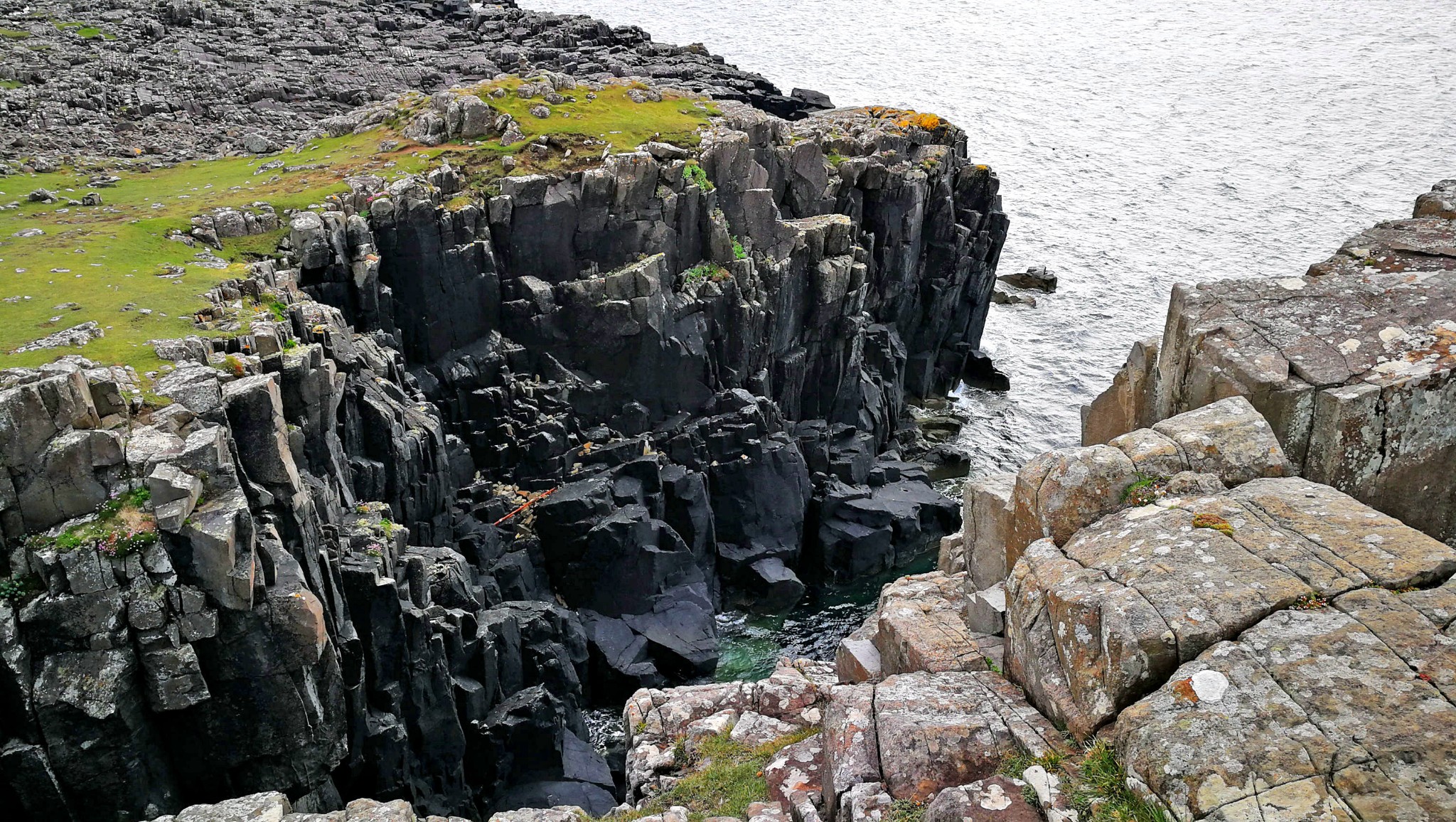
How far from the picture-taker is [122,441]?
1775 cm

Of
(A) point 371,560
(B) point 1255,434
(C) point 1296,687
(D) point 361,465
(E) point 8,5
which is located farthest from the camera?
(E) point 8,5

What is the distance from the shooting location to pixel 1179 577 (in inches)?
447

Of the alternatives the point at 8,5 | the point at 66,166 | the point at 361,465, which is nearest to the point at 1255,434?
the point at 361,465

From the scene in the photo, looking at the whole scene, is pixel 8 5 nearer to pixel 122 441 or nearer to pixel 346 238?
pixel 346 238

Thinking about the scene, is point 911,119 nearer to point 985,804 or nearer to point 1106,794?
point 985,804

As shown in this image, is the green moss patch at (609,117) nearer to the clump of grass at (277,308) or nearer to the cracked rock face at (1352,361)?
the clump of grass at (277,308)

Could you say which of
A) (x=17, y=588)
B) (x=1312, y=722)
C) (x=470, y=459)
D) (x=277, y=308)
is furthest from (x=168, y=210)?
(x=1312, y=722)

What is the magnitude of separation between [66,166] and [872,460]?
131 feet

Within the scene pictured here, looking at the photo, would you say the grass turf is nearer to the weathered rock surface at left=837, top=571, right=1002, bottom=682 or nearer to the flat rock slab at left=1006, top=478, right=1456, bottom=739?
the weathered rock surface at left=837, top=571, right=1002, bottom=682

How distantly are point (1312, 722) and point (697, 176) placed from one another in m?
37.6

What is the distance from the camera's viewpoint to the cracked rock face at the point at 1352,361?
12.8m

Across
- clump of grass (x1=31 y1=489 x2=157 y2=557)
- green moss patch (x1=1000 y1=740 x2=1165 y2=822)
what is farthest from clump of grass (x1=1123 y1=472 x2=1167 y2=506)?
clump of grass (x1=31 y1=489 x2=157 y2=557)

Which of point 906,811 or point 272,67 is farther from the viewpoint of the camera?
point 272,67

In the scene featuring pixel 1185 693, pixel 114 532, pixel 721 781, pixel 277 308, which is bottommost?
pixel 721 781
